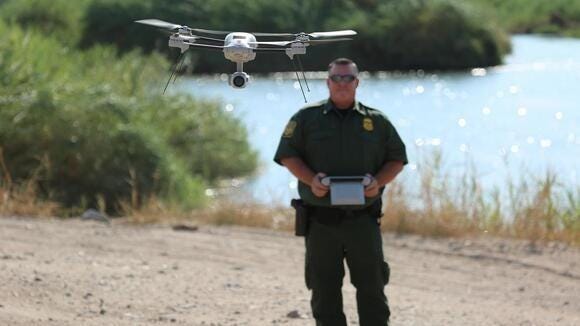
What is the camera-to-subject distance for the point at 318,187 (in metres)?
6.59

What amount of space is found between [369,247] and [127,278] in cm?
367

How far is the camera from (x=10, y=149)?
53.8 ft

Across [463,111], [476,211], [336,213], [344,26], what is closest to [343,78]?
[336,213]

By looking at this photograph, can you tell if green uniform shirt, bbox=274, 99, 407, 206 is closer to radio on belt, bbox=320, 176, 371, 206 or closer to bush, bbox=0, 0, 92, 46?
radio on belt, bbox=320, 176, 371, 206

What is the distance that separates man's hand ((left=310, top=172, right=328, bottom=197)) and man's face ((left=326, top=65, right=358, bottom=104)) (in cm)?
40

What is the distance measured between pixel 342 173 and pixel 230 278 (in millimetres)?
3853

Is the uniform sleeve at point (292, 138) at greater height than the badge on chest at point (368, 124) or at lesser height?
lesser

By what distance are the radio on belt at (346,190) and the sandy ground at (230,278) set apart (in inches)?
90.8

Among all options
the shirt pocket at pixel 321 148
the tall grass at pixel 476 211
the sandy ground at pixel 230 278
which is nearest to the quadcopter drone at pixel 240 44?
the shirt pocket at pixel 321 148

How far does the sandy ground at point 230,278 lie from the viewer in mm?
8883

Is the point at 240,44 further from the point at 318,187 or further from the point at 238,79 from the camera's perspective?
the point at 318,187

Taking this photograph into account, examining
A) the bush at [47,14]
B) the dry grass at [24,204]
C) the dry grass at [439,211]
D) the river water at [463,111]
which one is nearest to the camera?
the dry grass at [439,211]

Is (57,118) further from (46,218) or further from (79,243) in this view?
(79,243)

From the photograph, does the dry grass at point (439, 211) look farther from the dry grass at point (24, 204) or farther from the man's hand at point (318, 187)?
the man's hand at point (318, 187)
